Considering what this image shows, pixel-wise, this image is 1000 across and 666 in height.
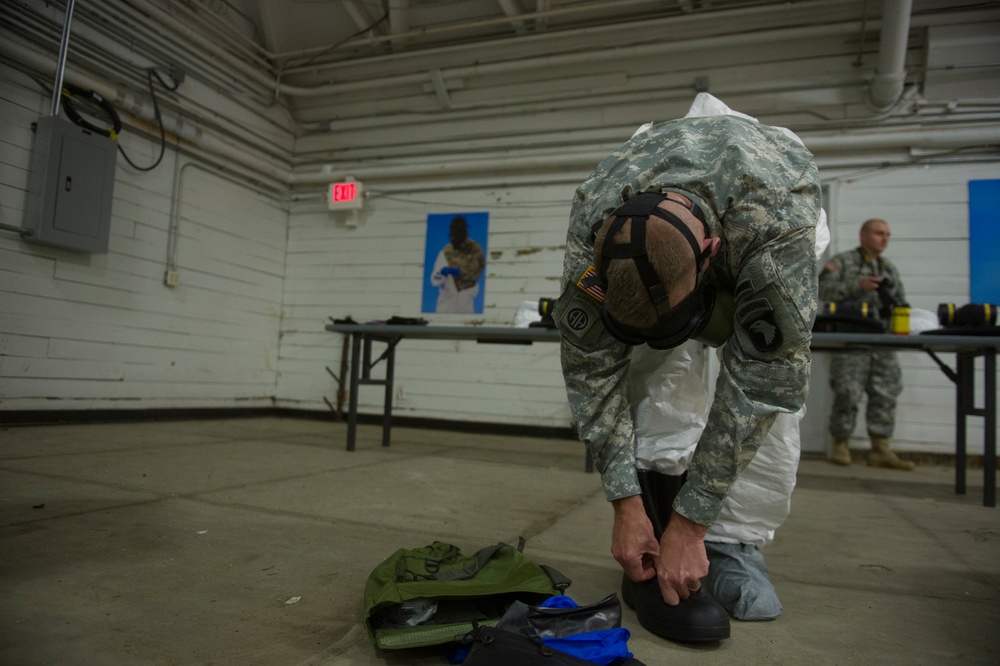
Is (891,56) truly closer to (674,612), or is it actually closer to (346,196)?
(674,612)

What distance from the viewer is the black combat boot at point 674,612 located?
3.33ft

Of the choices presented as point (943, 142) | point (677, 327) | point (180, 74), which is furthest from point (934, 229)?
point (180, 74)

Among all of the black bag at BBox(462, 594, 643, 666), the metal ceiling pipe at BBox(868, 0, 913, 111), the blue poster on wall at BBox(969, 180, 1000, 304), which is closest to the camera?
the black bag at BBox(462, 594, 643, 666)

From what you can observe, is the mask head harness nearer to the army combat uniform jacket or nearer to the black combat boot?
the black combat boot

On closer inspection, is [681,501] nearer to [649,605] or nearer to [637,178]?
[649,605]

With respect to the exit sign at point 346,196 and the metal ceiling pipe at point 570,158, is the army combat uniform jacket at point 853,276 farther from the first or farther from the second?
the exit sign at point 346,196

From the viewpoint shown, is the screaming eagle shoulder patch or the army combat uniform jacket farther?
the army combat uniform jacket

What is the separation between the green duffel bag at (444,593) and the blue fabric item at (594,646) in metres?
0.14

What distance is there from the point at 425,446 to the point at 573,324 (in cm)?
295

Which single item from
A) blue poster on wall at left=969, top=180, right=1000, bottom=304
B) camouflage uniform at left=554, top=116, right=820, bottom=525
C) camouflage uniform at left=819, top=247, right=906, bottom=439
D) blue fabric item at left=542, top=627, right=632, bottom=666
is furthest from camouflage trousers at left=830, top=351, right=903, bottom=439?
blue fabric item at left=542, top=627, right=632, bottom=666

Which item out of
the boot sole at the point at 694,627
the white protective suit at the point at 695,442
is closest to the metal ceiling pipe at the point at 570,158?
the white protective suit at the point at 695,442

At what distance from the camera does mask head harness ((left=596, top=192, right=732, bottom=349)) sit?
2.97 feet

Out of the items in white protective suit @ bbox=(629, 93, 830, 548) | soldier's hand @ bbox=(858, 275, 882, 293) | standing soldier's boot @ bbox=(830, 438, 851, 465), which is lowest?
standing soldier's boot @ bbox=(830, 438, 851, 465)

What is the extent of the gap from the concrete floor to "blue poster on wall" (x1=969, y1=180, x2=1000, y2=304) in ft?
5.79
